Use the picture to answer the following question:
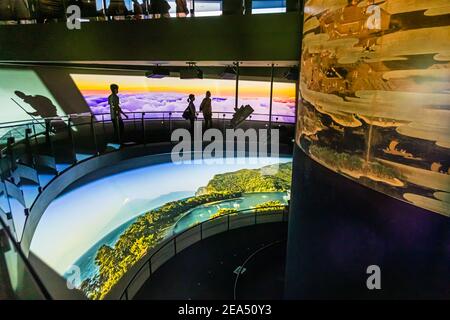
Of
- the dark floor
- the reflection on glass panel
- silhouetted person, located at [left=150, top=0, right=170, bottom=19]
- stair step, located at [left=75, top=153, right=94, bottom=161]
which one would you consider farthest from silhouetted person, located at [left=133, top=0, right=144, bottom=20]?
the dark floor

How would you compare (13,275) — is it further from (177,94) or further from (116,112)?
(177,94)

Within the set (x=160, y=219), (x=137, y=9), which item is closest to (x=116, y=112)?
(x=137, y=9)

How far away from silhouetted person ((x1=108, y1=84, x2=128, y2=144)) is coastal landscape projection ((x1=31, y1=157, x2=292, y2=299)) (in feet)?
3.96

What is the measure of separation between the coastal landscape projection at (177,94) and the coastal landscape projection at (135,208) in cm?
241

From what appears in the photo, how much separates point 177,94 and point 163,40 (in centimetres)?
627

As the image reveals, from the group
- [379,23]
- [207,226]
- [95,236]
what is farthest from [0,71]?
[379,23]

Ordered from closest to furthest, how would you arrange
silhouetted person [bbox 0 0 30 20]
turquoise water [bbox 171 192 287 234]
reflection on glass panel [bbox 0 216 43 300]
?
reflection on glass panel [bbox 0 216 43 300] < silhouetted person [bbox 0 0 30 20] < turquoise water [bbox 171 192 287 234]

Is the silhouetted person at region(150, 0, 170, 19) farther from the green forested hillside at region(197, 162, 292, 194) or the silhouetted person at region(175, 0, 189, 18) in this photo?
the green forested hillside at region(197, 162, 292, 194)

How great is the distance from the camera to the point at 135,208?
447 inches

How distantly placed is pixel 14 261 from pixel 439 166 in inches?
116

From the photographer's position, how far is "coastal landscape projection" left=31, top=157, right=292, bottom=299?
8.57 metres

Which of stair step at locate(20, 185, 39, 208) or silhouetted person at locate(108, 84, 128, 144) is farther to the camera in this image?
silhouetted person at locate(108, 84, 128, 144)

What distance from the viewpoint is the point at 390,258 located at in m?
2.55

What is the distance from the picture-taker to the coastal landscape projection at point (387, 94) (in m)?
1.99
